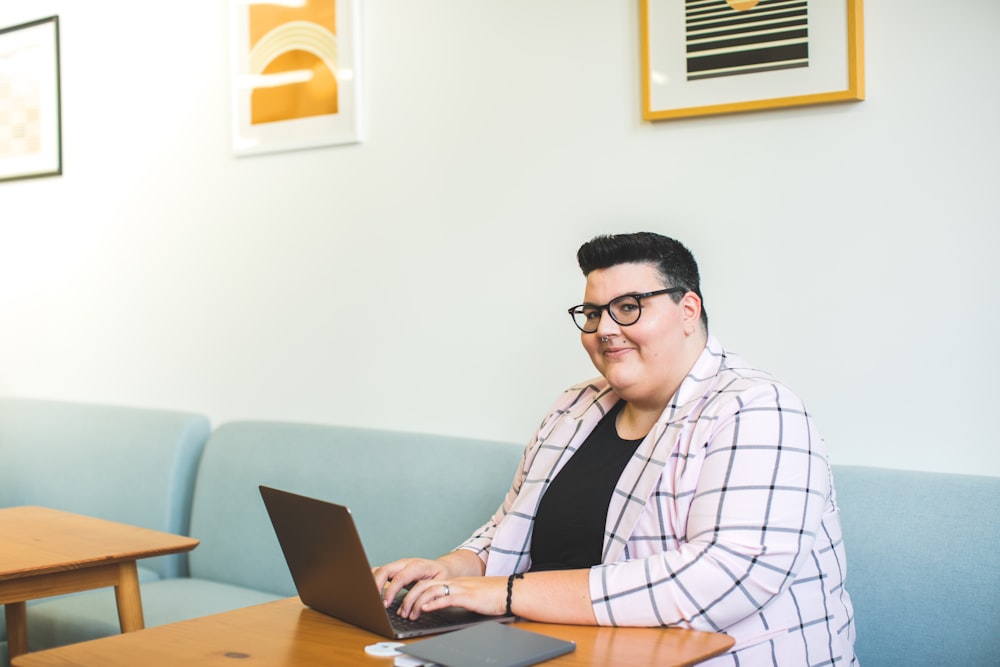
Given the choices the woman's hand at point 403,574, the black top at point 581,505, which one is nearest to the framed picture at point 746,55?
the black top at point 581,505

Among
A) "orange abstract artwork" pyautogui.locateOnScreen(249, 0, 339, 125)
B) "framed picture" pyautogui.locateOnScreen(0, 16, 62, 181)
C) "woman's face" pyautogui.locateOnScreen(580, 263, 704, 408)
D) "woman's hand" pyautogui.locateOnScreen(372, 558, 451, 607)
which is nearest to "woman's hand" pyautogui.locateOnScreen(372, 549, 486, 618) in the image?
"woman's hand" pyautogui.locateOnScreen(372, 558, 451, 607)

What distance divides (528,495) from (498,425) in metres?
0.71

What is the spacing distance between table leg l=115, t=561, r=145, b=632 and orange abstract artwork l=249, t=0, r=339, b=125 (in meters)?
1.37

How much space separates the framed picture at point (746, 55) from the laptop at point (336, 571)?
1217 mm

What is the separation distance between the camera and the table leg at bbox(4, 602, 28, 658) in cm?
232

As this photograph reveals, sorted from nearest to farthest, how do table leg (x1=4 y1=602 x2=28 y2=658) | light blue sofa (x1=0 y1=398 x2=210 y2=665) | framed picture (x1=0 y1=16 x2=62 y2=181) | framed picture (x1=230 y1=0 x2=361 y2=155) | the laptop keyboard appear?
1. the laptop keyboard
2. table leg (x1=4 y1=602 x2=28 y2=658)
3. framed picture (x1=230 y1=0 x2=361 y2=155)
4. light blue sofa (x1=0 y1=398 x2=210 y2=665)
5. framed picture (x1=0 y1=16 x2=62 y2=181)

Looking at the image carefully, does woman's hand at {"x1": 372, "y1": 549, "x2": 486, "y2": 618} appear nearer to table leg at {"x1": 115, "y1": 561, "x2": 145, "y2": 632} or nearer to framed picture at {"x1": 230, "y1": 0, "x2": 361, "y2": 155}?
table leg at {"x1": 115, "y1": 561, "x2": 145, "y2": 632}

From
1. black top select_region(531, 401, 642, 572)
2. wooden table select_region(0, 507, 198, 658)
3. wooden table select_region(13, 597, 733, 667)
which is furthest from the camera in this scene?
wooden table select_region(0, 507, 198, 658)

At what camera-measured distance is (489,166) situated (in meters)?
2.54

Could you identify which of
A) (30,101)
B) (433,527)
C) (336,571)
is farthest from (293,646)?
(30,101)

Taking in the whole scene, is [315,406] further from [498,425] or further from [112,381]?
[112,381]

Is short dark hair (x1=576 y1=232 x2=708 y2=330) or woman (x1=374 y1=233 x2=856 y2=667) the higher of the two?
short dark hair (x1=576 y1=232 x2=708 y2=330)

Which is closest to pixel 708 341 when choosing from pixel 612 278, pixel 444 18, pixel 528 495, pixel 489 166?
pixel 612 278

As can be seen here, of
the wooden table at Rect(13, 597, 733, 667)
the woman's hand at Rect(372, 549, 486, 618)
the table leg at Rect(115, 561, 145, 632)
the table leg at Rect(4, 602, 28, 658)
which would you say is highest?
the woman's hand at Rect(372, 549, 486, 618)
